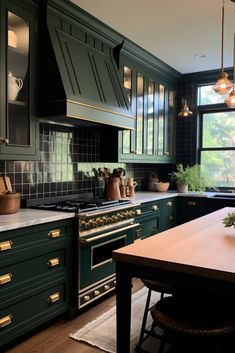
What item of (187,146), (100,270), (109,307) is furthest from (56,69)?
(187,146)

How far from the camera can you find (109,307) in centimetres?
291

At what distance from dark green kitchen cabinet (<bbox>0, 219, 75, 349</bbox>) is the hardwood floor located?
98 millimetres

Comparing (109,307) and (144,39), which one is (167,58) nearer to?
(144,39)

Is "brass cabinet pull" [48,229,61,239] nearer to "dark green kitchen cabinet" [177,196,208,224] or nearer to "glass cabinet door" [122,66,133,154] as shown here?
"glass cabinet door" [122,66,133,154]

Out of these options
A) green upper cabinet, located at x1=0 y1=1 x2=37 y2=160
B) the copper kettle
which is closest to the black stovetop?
the copper kettle

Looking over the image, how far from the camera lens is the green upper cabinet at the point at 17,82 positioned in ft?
7.95

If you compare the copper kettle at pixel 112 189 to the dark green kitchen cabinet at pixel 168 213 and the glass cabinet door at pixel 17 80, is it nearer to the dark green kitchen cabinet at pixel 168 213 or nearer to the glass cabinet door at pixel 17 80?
the dark green kitchen cabinet at pixel 168 213

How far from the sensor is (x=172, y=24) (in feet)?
11.0

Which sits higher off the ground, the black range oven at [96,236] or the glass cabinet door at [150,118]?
the glass cabinet door at [150,118]

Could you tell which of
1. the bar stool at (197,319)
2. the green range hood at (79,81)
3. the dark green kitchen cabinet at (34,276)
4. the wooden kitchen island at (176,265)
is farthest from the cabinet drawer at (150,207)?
the bar stool at (197,319)

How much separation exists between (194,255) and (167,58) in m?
3.43

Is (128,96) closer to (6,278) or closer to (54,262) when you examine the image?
(54,262)

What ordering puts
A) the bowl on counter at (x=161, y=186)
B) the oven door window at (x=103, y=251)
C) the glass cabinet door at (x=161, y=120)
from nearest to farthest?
the oven door window at (x=103, y=251), the glass cabinet door at (x=161, y=120), the bowl on counter at (x=161, y=186)

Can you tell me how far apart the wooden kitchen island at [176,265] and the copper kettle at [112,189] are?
158 cm
